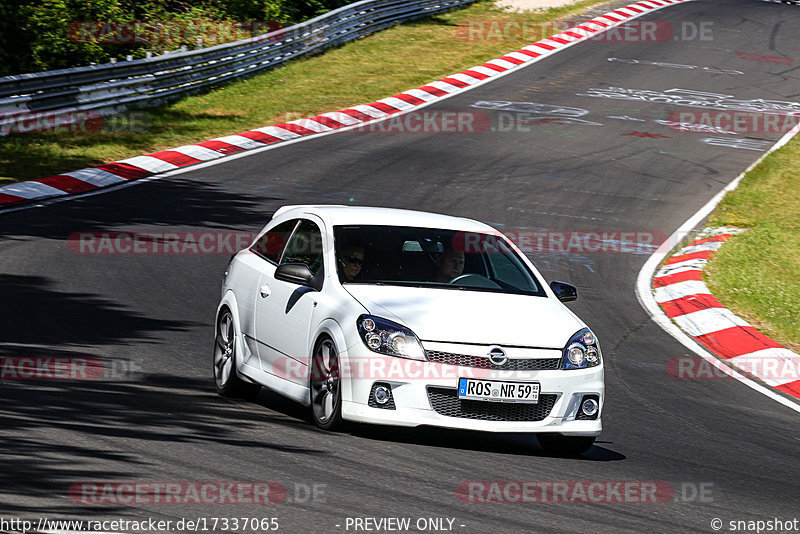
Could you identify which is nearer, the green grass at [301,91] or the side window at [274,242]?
the side window at [274,242]

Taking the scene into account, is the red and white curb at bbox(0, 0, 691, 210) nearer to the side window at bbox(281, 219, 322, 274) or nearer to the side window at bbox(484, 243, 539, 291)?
the side window at bbox(281, 219, 322, 274)

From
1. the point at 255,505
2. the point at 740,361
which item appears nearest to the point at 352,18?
the point at 740,361

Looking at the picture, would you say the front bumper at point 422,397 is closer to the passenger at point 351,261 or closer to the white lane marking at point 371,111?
the passenger at point 351,261

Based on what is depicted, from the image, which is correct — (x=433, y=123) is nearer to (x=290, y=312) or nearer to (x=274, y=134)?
(x=274, y=134)

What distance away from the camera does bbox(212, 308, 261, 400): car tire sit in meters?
8.77

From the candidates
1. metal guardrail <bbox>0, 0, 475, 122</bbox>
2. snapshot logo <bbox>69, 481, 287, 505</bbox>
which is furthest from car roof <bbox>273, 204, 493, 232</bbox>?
metal guardrail <bbox>0, 0, 475, 122</bbox>

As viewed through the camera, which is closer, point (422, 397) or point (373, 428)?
point (422, 397)

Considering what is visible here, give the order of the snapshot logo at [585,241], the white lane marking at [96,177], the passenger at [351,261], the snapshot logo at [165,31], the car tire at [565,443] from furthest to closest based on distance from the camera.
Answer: the snapshot logo at [165,31], the white lane marking at [96,177], the snapshot logo at [585,241], the passenger at [351,261], the car tire at [565,443]

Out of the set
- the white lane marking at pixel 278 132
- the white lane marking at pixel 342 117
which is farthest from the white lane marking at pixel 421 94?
the white lane marking at pixel 278 132

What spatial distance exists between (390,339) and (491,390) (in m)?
0.72

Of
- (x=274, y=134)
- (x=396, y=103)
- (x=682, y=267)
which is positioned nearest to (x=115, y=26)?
(x=396, y=103)

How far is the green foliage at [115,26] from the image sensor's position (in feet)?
81.6

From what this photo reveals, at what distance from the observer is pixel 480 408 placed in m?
7.40

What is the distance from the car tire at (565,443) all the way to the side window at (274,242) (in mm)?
2504
